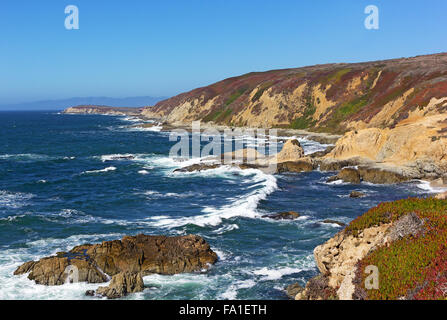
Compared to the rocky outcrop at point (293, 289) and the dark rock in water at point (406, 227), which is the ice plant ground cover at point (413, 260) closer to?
the dark rock in water at point (406, 227)

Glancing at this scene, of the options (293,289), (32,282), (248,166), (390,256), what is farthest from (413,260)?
(248,166)

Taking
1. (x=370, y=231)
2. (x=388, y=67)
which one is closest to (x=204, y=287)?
(x=370, y=231)

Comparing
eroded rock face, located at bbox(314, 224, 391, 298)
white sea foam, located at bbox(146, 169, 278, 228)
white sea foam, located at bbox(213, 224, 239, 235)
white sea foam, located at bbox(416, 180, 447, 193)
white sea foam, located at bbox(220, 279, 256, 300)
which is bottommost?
white sea foam, located at bbox(220, 279, 256, 300)

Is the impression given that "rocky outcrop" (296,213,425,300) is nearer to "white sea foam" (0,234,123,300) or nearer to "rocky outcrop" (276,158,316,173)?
"white sea foam" (0,234,123,300)

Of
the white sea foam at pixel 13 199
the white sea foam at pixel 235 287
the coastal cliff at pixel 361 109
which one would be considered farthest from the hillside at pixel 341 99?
the white sea foam at pixel 13 199

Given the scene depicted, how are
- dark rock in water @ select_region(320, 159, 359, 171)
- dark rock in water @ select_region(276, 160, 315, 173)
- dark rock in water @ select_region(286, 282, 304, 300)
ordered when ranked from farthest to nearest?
dark rock in water @ select_region(276, 160, 315, 173)
dark rock in water @ select_region(320, 159, 359, 171)
dark rock in water @ select_region(286, 282, 304, 300)

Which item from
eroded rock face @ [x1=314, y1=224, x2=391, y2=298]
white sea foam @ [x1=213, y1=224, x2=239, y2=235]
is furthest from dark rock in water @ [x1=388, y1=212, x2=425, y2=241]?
white sea foam @ [x1=213, y1=224, x2=239, y2=235]
